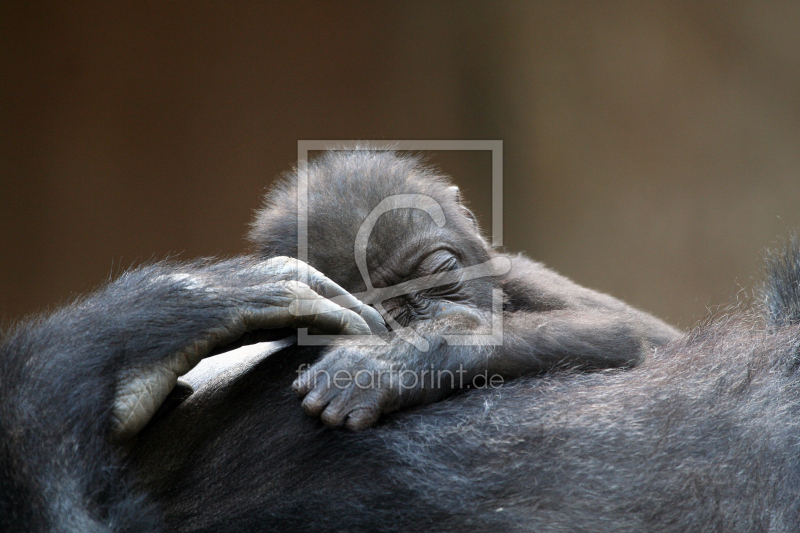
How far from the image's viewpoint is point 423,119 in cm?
407

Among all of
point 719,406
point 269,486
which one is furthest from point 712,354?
point 269,486

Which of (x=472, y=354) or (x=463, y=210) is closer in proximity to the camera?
(x=472, y=354)

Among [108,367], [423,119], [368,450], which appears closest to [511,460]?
[368,450]

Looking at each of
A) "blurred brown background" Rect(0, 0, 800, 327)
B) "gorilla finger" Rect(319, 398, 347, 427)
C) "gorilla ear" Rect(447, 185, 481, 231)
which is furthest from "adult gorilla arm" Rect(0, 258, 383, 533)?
"blurred brown background" Rect(0, 0, 800, 327)

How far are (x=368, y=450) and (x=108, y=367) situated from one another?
1.02 ft

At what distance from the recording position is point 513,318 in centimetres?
139

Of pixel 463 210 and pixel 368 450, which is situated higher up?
pixel 463 210

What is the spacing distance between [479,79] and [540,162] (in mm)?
574

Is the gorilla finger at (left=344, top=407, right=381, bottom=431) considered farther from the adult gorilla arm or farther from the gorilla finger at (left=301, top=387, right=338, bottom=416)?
A: the adult gorilla arm

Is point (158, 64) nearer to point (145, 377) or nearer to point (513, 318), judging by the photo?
point (513, 318)

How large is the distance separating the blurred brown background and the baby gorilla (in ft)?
7.19

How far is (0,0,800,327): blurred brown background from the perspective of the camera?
3.56 metres

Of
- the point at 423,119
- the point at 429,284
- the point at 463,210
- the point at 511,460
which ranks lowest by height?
the point at 511,460

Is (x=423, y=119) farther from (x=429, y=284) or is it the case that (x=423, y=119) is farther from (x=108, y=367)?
(x=108, y=367)
